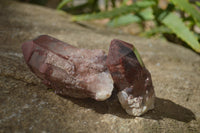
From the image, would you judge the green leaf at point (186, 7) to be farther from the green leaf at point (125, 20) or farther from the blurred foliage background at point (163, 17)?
the green leaf at point (125, 20)

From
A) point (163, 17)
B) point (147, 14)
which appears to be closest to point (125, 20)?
point (147, 14)

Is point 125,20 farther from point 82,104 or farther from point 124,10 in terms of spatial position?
point 82,104

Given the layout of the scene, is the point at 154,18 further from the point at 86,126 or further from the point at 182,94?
the point at 86,126

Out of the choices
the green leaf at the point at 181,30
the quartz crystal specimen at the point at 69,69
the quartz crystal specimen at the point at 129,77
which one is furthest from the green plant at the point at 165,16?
the quartz crystal specimen at the point at 69,69

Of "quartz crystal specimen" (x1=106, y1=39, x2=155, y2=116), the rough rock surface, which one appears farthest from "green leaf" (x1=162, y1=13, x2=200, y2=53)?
"quartz crystal specimen" (x1=106, y1=39, x2=155, y2=116)

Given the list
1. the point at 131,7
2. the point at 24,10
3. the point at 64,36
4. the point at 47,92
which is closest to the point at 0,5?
the point at 24,10
